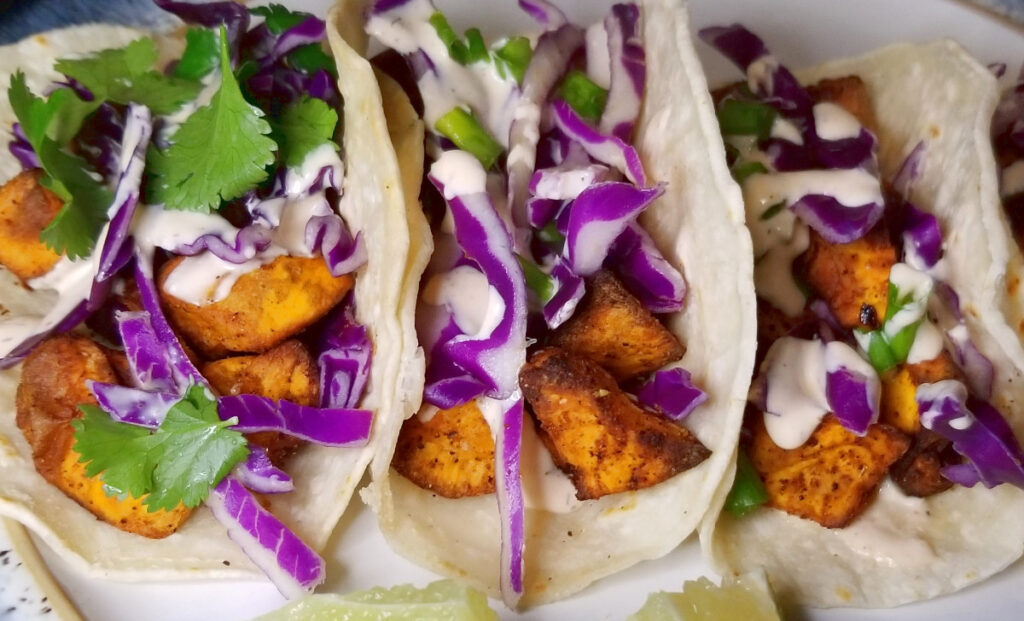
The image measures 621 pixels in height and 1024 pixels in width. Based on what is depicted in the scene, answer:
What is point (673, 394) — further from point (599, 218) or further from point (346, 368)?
point (346, 368)

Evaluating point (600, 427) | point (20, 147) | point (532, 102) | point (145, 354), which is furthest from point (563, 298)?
point (20, 147)

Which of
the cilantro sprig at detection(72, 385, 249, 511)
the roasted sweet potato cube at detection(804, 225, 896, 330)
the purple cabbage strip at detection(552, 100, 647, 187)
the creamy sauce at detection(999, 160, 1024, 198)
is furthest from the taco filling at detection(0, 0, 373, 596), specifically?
the creamy sauce at detection(999, 160, 1024, 198)

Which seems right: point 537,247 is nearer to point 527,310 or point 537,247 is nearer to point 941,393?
point 527,310

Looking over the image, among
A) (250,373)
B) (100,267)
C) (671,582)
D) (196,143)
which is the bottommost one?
(671,582)

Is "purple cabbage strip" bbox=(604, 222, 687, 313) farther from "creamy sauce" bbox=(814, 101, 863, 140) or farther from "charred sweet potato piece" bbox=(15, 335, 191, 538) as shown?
"charred sweet potato piece" bbox=(15, 335, 191, 538)

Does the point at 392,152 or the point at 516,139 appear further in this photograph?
the point at 516,139

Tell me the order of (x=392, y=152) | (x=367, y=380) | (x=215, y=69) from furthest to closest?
(x=215, y=69) < (x=367, y=380) < (x=392, y=152)

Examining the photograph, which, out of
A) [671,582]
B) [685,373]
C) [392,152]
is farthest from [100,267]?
[671,582]
